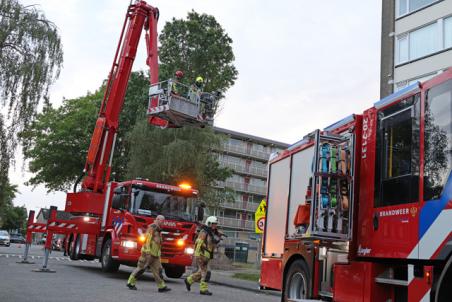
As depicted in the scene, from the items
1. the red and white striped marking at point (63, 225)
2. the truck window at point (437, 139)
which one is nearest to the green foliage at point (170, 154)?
the red and white striped marking at point (63, 225)

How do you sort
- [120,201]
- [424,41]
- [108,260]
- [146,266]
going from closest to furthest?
[146,266] → [120,201] → [108,260] → [424,41]

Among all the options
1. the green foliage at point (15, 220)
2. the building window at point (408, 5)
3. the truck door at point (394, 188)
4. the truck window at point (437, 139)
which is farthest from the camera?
the green foliage at point (15, 220)

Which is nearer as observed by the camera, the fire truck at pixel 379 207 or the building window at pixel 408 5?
the fire truck at pixel 379 207

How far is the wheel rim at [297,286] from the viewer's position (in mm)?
8656

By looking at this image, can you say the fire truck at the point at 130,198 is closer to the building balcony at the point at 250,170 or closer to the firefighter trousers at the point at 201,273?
the firefighter trousers at the point at 201,273

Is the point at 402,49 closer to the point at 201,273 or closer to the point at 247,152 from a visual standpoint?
the point at 201,273

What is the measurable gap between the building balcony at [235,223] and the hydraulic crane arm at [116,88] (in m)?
49.0

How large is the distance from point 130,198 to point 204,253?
10.1ft

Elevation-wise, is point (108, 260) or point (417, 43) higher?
point (417, 43)

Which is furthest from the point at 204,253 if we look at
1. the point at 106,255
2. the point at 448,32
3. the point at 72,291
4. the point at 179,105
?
the point at 448,32

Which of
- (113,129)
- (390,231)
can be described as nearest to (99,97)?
(113,129)

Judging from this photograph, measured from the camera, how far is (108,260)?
589 inches

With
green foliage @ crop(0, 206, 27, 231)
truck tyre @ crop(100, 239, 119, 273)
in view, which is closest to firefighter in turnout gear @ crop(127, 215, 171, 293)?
truck tyre @ crop(100, 239, 119, 273)

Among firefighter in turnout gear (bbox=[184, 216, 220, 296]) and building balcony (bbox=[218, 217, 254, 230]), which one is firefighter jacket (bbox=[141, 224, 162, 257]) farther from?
building balcony (bbox=[218, 217, 254, 230])
